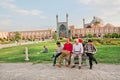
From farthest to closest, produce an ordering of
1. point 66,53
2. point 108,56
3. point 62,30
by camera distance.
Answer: point 62,30, point 108,56, point 66,53

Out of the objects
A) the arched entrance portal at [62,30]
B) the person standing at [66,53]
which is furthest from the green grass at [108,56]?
the arched entrance portal at [62,30]

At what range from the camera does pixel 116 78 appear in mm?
6859

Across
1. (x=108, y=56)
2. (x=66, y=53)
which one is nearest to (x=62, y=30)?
(x=108, y=56)

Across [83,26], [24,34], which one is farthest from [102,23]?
[24,34]

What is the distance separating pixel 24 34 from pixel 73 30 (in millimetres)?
36072

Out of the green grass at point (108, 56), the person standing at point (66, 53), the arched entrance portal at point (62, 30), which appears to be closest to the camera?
the person standing at point (66, 53)

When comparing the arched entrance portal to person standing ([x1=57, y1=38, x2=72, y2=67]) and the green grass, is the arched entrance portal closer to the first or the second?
the green grass

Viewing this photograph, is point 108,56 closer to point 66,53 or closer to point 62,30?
point 66,53

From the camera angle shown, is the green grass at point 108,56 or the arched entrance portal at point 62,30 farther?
the arched entrance portal at point 62,30

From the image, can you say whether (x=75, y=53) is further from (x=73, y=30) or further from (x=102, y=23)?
(x=102, y=23)

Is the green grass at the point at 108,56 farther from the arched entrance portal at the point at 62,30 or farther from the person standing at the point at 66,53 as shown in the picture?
the arched entrance portal at the point at 62,30

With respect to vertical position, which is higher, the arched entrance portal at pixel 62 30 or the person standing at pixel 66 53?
the arched entrance portal at pixel 62 30

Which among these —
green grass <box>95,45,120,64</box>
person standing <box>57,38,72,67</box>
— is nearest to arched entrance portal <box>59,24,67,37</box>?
green grass <box>95,45,120,64</box>

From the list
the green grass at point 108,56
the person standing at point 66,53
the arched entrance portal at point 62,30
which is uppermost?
the arched entrance portal at point 62,30
